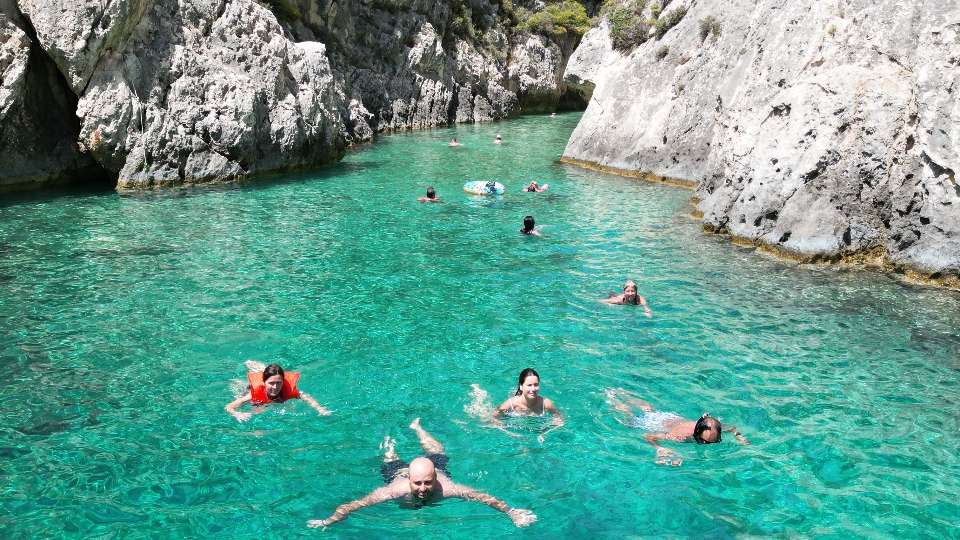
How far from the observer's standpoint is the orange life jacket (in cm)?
1123

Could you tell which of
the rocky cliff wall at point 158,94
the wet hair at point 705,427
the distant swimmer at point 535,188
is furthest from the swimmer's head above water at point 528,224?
the rocky cliff wall at point 158,94

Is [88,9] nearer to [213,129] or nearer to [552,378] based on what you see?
[213,129]

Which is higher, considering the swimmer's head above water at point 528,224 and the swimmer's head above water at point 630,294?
the swimmer's head above water at point 528,224

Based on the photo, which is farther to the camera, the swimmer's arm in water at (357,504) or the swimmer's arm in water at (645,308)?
the swimmer's arm in water at (645,308)

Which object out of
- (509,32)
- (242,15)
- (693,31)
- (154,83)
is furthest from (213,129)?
(509,32)

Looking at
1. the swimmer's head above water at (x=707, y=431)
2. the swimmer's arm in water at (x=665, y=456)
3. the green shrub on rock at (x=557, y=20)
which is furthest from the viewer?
the green shrub on rock at (x=557, y=20)

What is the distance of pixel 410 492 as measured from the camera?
29.2 feet

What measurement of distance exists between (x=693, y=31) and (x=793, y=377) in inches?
918

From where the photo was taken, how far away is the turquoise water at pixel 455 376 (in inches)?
350

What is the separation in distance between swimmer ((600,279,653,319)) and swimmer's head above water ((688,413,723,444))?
5010 mm

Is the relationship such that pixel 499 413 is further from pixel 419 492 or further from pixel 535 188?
pixel 535 188

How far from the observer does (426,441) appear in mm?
10344

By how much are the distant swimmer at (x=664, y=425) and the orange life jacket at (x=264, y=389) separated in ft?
15.9

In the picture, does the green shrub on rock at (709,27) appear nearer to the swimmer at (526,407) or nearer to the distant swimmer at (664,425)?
the distant swimmer at (664,425)
